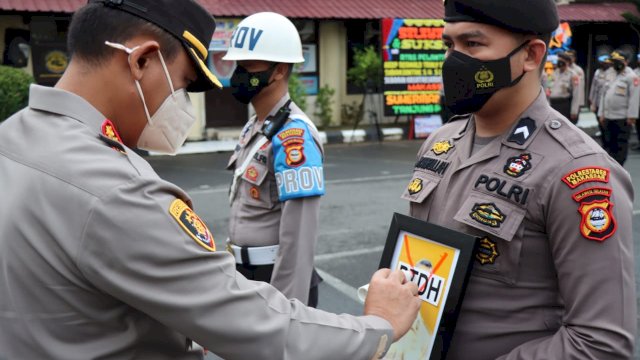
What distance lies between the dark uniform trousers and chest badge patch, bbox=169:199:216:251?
1104 centimetres

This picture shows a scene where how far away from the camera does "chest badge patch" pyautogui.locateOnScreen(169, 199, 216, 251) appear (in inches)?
55.9

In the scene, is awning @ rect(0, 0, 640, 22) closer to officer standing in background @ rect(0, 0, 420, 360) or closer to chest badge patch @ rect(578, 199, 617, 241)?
officer standing in background @ rect(0, 0, 420, 360)

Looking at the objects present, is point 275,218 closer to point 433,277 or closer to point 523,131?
point 433,277

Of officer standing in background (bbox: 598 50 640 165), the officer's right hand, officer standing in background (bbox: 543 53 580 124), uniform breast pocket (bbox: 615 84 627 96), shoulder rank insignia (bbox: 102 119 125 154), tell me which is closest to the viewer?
shoulder rank insignia (bbox: 102 119 125 154)

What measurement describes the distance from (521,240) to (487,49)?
1.85 feet

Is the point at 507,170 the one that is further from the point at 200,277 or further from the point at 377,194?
the point at 377,194

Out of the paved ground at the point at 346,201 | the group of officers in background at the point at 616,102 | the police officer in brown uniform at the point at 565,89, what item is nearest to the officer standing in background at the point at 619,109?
the group of officers in background at the point at 616,102

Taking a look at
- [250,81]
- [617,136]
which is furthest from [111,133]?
[617,136]

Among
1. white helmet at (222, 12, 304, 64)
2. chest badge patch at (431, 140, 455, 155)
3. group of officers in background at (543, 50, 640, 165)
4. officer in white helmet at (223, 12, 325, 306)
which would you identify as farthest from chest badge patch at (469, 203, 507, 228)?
group of officers in background at (543, 50, 640, 165)

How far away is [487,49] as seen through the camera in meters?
1.87

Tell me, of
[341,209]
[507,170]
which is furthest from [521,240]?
[341,209]

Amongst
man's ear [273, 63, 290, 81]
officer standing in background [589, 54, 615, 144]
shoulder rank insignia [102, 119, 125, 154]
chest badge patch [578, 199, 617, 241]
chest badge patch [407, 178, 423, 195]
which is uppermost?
shoulder rank insignia [102, 119, 125, 154]

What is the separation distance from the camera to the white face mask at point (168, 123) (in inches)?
67.8

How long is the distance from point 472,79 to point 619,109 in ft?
35.7
